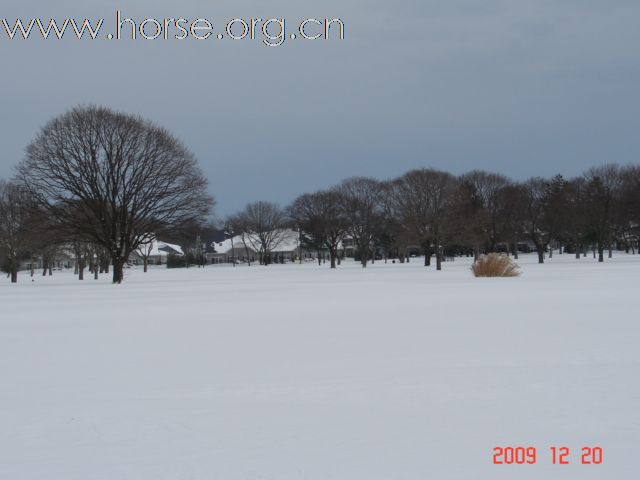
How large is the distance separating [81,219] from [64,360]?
3738 centimetres

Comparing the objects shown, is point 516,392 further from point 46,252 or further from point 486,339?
point 46,252

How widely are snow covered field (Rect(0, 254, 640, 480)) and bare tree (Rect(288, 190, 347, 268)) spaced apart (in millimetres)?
67132

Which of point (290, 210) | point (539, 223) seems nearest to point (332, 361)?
point (539, 223)

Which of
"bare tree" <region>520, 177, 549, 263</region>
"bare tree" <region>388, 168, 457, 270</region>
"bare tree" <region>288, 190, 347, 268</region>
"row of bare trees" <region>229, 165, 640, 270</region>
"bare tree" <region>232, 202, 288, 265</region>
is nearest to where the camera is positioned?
"bare tree" <region>388, 168, 457, 270</region>

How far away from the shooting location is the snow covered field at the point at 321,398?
5.69 m

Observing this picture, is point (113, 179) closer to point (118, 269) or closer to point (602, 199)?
point (118, 269)

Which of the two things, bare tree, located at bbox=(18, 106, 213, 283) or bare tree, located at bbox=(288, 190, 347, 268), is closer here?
bare tree, located at bbox=(18, 106, 213, 283)

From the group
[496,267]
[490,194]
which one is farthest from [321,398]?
[490,194]

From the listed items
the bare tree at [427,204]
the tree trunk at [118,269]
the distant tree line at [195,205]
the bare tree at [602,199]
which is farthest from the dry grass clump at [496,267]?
the bare tree at [602,199]
